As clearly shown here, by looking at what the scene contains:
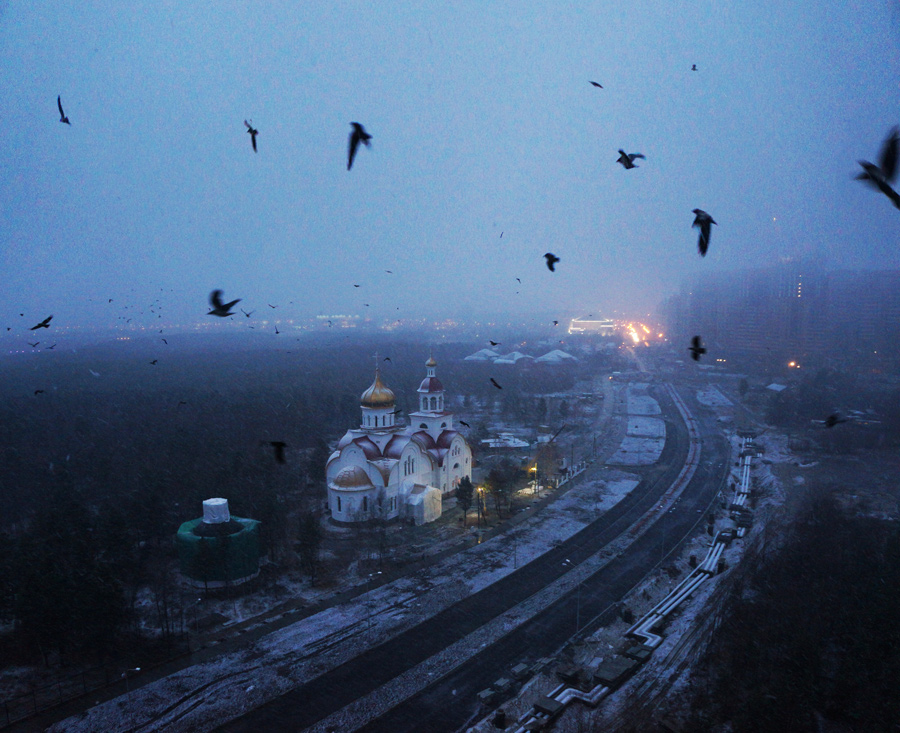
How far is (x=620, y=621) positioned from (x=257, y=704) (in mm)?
9280

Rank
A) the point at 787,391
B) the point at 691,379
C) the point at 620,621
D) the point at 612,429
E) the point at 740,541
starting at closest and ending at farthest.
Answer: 1. the point at 620,621
2. the point at 740,541
3. the point at 612,429
4. the point at 787,391
5. the point at 691,379

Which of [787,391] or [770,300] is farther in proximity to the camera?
[770,300]

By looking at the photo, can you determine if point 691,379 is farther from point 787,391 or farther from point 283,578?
point 283,578

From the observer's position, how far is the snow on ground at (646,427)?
136 feet

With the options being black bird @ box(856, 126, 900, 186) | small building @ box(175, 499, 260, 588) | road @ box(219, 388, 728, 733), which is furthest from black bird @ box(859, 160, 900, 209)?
small building @ box(175, 499, 260, 588)

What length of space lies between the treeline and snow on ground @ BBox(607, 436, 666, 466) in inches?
→ 657

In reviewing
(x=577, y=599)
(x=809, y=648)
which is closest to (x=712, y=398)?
(x=577, y=599)

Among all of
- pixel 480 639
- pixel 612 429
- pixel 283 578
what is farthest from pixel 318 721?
pixel 612 429

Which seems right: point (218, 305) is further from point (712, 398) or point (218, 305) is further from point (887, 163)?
point (712, 398)

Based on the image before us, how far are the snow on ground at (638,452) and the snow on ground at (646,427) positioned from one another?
140 cm

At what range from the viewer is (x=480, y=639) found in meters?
14.4

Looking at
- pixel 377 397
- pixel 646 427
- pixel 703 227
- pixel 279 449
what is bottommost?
pixel 646 427

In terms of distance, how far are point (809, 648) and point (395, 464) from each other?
50.4 feet

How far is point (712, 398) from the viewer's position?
191ft
